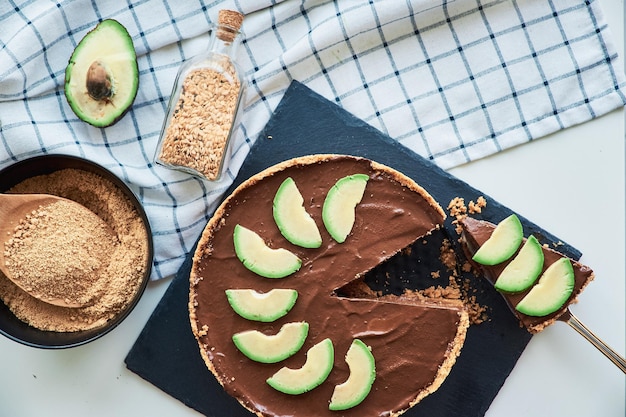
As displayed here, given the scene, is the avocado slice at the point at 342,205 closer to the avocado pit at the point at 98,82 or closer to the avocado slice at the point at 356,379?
the avocado slice at the point at 356,379

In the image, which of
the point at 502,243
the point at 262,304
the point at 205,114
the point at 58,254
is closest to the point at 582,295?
the point at 502,243

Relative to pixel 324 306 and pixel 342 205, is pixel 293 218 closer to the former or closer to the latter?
pixel 342 205

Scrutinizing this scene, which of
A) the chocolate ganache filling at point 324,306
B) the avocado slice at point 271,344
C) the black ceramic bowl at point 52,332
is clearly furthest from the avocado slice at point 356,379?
the black ceramic bowl at point 52,332

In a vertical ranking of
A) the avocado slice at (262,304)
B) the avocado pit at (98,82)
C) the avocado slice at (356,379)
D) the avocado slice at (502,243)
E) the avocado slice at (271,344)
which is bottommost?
the avocado slice at (356,379)

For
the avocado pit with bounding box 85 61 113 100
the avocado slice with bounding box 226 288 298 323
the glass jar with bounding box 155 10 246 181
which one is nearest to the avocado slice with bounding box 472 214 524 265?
the avocado slice with bounding box 226 288 298 323

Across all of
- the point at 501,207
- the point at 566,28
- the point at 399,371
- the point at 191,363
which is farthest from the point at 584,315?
the point at 191,363

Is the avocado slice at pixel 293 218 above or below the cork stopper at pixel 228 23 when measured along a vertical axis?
below

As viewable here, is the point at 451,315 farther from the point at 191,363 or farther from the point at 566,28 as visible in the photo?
the point at 566,28
